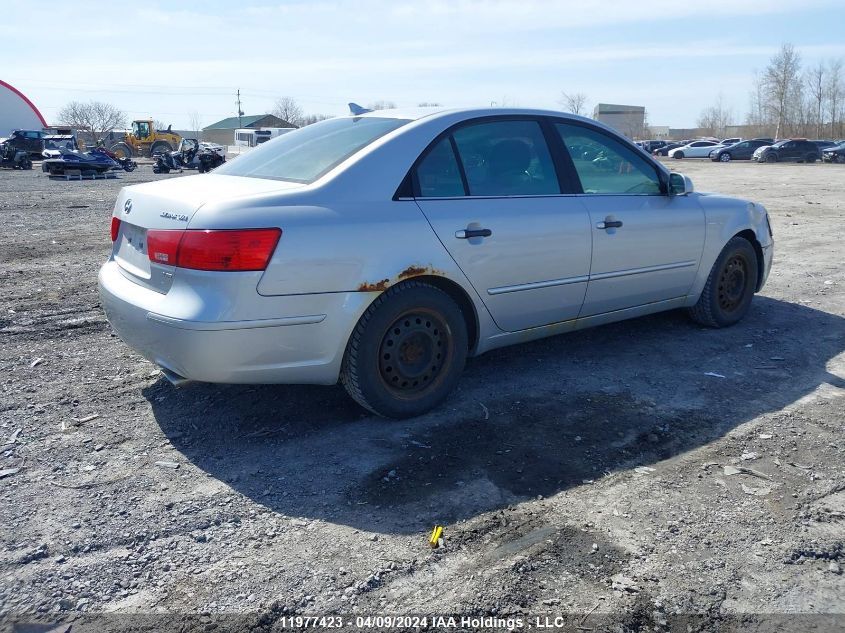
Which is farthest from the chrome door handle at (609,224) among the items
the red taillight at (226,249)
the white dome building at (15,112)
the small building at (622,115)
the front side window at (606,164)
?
the white dome building at (15,112)

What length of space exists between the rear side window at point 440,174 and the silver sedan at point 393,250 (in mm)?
12

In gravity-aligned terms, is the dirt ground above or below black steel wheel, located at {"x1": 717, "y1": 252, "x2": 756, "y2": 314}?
below

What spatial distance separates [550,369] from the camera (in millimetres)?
4973

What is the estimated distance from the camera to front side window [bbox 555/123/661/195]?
16.0ft

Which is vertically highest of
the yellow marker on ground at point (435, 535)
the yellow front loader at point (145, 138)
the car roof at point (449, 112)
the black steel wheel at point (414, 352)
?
the yellow front loader at point (145, 138)

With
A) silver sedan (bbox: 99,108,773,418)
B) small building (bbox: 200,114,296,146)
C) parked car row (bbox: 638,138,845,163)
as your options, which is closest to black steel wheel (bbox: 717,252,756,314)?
silver sedan (bbox: 99,108,773,418)

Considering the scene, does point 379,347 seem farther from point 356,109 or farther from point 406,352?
point 356,109

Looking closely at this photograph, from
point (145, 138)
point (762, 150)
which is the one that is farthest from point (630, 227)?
point (145, 138)

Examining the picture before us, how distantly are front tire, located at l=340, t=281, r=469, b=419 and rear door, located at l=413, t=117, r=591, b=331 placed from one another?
0.29 metres

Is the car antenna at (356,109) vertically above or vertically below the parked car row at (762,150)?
below

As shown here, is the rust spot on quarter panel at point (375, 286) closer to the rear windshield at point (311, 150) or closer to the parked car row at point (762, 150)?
the rear windshield at point (311, 150)

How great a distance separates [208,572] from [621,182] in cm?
373

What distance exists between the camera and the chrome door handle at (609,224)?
4.77 m

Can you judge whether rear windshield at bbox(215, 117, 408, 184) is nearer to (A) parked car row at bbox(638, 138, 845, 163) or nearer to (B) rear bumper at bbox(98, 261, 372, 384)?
(B) rear bumper at bbox(98, 261, 372, 384)
